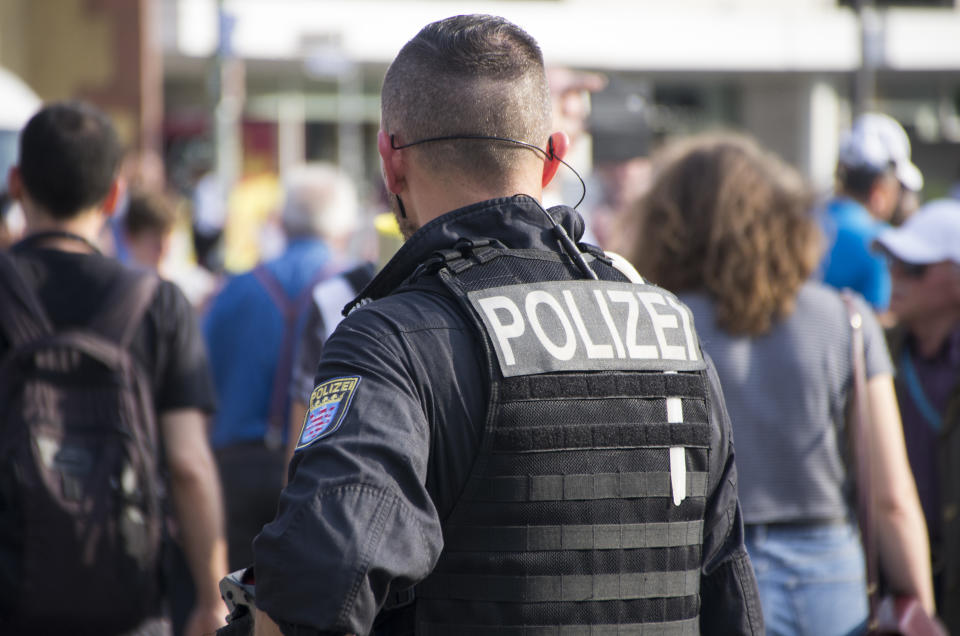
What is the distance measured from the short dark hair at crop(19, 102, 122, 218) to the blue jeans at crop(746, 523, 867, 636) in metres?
1.98

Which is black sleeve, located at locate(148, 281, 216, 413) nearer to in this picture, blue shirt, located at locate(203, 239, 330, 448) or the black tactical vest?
the black tactical vest

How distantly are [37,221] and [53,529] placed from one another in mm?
869

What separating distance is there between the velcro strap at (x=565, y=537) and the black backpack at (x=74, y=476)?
4.45ft

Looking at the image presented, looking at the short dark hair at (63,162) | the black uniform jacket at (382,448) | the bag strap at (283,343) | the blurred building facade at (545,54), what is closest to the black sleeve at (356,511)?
the black uniform jacket at (382,448)

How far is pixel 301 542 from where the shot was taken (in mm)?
1470

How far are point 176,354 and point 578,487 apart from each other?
162 centimetres

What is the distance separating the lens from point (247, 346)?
479cm

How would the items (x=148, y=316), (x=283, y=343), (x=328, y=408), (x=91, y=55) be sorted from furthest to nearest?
(x=91, y=55), (x=283, y=343), (x=148, y=316), (x=328, y=408)

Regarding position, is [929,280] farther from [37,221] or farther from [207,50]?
[207,50]

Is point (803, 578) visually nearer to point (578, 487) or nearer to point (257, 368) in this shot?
point (578, 487)

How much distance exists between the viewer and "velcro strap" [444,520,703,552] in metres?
1.63

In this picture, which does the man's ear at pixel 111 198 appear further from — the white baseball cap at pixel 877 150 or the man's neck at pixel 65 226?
the white baseball cap at pixel 877 150

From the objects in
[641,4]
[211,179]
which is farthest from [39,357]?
[641,4]

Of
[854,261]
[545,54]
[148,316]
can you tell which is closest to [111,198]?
[148,316]
